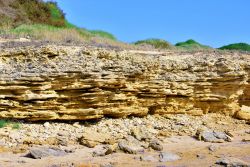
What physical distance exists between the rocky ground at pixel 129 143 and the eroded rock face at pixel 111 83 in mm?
345

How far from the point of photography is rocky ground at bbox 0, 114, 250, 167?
26.9ft

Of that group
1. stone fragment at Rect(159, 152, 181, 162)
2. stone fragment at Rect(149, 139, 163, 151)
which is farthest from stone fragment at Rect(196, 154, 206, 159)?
stone fragment at Rect(149, 139, 163, 151)

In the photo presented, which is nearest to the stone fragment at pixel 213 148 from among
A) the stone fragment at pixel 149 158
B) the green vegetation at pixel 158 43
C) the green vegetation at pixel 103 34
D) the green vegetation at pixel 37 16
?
the stone fragment at pixel 149 158

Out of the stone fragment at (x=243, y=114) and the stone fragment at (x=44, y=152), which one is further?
the stone fragment at (x=243, y=114)

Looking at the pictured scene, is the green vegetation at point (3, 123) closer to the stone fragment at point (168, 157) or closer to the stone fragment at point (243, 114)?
the stone fragment at point (168, 157)

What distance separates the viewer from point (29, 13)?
21438 millimetres

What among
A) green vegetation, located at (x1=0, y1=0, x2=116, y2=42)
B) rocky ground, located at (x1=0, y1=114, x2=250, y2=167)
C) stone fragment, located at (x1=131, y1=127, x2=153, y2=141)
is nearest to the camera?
rocky ground, located at (x1=0, y1=114, x2=250, y2=167)

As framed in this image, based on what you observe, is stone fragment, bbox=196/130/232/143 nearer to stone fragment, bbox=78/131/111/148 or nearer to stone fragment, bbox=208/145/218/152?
stone fragment, bbox=208/145/218/152

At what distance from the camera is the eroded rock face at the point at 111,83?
10.1m

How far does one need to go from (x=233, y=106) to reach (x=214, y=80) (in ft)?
4.00

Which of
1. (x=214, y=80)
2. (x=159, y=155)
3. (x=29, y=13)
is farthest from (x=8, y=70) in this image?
(x=29, y=13)

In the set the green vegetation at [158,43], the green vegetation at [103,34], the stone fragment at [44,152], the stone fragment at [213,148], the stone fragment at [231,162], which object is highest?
the green vegetation at [103,34]

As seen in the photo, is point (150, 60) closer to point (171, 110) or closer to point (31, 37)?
point (171, 110)

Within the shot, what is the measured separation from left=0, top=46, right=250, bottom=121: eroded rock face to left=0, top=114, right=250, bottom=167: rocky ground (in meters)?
0.34
